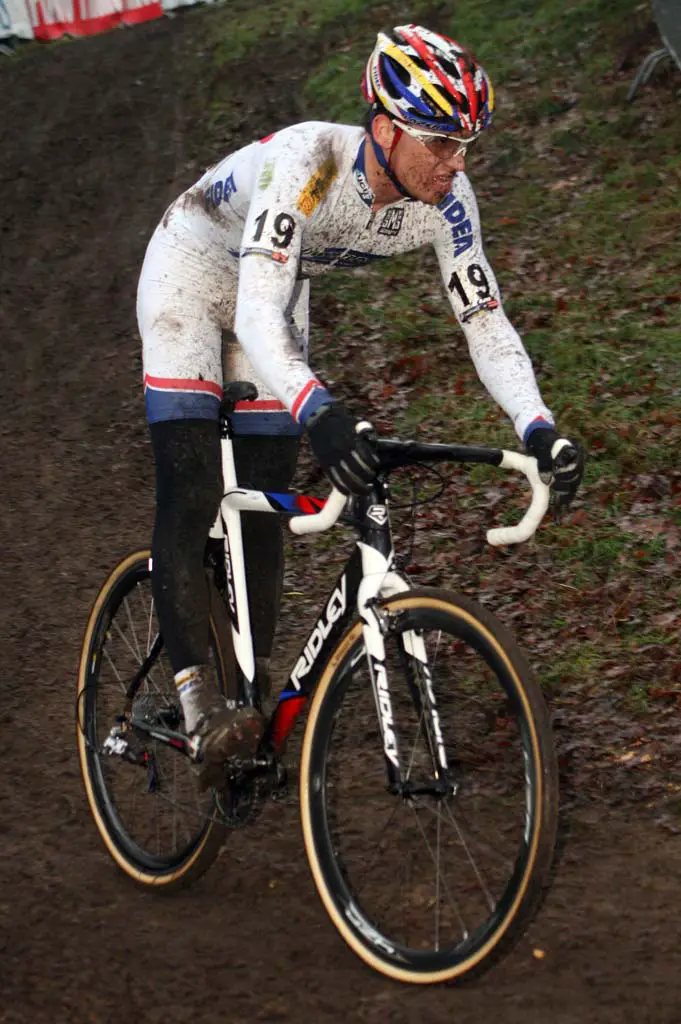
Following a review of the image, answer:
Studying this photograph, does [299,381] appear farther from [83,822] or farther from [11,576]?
[11,576]

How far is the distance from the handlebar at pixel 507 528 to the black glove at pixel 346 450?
7.8 inches

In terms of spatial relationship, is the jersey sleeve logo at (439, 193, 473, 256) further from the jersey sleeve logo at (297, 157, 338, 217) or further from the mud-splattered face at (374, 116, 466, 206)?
the jersey sleeve logo at (297, 157, 338, 217)

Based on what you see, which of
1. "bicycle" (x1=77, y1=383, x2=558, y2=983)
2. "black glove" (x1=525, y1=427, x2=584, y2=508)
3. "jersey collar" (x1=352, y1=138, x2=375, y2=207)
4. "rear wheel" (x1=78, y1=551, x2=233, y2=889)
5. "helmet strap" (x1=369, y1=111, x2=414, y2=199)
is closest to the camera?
"bicycle" (x1=77, y1=383, x2=558, y2=983)

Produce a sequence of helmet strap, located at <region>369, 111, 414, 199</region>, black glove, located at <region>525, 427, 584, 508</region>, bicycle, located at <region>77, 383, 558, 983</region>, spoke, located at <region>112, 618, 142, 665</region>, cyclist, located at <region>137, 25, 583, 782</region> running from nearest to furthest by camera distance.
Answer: bicycle, located at <region>77, 383, 558, 983</region>
black glove, located at <region>525, 427, 584, 508</region>
cyclist, located at <region>137, 25, 583, 782</region>
helmet strap, located at <region>369, 111, 414, 199</region>
spoke, located at <region>112, 618, 142, 665</region>

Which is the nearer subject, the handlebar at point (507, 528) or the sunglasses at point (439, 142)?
the handlebar at point (507, 528)

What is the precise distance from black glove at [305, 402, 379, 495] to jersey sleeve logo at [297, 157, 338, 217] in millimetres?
900

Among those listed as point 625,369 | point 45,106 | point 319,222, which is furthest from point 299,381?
point 45,106

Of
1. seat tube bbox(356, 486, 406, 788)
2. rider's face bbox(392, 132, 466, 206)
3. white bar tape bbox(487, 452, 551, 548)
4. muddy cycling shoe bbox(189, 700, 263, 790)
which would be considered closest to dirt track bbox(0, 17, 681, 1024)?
muddy cycling shoe bbox(189, 700, 263, 790)

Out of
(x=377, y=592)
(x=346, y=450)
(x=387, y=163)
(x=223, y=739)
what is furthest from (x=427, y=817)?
(x=387, y=163)

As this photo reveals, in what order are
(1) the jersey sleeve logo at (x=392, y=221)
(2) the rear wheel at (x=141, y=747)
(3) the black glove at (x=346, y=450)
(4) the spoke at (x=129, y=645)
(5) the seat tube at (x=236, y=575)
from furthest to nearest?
1. (4) the spoke at (x=129, y=645)
2. (2) the rear wheel at (x=141, y=747)
3. (5) the seat tube at (x=236, y=575)
4. (1) the jersey sleeve logo at (x=392, y=221)
5. (3) the black glove at (x=346, y=450)

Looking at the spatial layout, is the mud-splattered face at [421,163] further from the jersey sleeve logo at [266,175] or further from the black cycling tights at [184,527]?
the black cycling tights at [184,527]

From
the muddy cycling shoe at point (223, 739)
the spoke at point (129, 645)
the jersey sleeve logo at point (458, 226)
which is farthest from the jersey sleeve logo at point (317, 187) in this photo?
the spoke at point (129, 645)

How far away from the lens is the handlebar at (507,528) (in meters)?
3.49

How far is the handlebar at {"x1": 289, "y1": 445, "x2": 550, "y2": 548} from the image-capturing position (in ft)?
11.4
